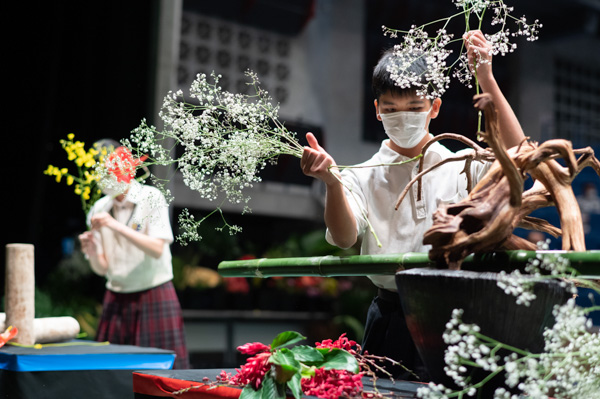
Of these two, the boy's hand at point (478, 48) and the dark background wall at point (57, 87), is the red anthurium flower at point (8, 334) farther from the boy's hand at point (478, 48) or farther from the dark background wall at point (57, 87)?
the dark background wall at point (57, 87)

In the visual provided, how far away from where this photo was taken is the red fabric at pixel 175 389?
3.70 feet

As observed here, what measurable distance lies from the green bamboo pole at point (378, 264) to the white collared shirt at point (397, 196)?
365 mm

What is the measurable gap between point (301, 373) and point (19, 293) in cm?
180

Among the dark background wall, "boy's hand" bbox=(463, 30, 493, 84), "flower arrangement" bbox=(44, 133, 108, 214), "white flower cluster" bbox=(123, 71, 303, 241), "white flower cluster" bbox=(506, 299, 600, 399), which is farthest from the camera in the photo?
the dark background wall

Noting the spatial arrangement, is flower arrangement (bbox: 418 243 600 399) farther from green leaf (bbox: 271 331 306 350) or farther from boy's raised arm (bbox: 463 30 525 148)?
boy's raised arm (bbox: 463 30 525 148)

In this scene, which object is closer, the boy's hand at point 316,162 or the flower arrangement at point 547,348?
the flower arrangement at point 547,348

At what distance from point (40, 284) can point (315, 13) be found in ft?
12.4

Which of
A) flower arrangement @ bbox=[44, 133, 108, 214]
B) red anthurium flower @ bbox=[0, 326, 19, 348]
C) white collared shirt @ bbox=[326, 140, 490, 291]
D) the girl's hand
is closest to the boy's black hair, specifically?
white collared shirt @ bbox=[326, 140, 490, 291]

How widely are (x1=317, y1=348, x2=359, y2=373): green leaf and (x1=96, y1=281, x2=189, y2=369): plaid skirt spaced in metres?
2.61

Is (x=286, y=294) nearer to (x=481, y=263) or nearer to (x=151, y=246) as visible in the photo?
(x=151, y=246)

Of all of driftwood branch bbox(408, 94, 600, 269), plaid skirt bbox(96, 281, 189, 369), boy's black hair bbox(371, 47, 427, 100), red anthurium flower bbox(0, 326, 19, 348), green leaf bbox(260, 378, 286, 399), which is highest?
boy's black hair bbox(371, 47, 427, 100)

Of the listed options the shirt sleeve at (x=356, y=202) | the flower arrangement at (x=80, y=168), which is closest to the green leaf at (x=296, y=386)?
the shirt sleeve at (x=356, y=202)

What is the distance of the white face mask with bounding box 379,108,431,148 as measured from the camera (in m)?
1.70

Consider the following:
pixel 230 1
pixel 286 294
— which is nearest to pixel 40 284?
pixel 286 294
